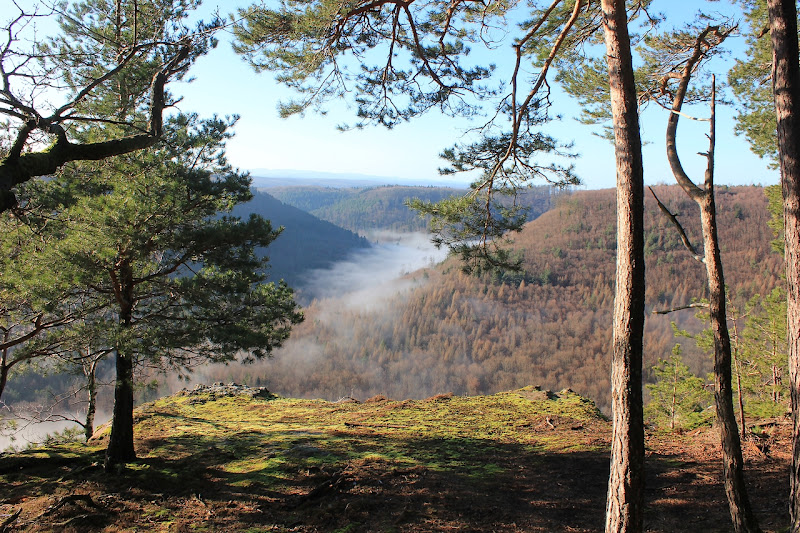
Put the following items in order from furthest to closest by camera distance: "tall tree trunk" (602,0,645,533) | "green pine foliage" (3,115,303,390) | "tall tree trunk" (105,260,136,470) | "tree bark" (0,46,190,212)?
"tall tree trunk" (105,260,136,470)
"green pine foliage" (3,115,303,390)
"tree bark" (0,46,190,212)
"tall tree trunk" (602,0,645,533)

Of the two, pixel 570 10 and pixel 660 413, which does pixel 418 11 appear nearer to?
pixel 570 10

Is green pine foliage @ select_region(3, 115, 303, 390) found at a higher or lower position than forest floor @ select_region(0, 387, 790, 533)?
higher

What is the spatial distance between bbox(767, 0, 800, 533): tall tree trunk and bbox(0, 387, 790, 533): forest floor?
6.57 feet

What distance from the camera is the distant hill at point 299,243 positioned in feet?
408

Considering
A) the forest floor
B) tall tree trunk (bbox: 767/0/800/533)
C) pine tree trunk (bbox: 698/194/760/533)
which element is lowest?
the forest floor

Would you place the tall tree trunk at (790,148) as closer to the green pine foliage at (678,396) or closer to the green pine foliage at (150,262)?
the green pine foliage at (150,262)

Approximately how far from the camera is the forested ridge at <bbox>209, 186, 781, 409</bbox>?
71750mm

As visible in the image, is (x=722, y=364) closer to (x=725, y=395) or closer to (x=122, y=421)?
(x=725, y=395)

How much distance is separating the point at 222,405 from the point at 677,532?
10.6m

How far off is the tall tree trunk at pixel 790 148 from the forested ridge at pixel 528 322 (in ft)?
207

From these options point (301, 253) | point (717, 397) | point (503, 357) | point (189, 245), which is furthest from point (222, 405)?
point (301, 253)

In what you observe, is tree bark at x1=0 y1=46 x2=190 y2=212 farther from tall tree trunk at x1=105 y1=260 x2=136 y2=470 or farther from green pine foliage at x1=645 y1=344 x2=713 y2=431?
green pine foliage at x1=645 y1=344 x2=713 y2=431

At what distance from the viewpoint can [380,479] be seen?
17.9 ft

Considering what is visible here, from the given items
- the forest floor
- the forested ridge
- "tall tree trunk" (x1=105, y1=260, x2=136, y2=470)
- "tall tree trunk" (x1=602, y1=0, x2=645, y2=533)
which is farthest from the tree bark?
the forested ridge
